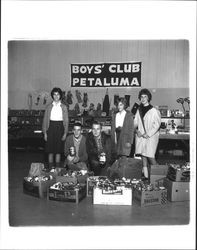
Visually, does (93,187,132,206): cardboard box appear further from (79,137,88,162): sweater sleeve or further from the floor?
(79,137,88,162): sweater sleeve

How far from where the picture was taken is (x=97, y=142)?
5500 mm

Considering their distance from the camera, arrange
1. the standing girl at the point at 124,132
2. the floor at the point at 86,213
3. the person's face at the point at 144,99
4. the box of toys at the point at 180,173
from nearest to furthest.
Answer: the floor at the point at 86,213
the box of toys at the point at 180,173
the person's face at the point at 144,99
the standing girl at the point at 124,132

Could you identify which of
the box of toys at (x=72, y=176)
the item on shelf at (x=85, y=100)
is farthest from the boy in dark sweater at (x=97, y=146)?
the item on shelf at (x=85, y=100)

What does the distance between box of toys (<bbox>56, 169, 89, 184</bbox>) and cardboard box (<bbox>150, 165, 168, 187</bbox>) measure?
98 cm

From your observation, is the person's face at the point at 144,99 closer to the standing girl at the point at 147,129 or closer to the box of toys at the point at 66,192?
the standing girl at the point at 147,129

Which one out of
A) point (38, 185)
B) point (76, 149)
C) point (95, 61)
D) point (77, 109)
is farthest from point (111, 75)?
point (38, 185)

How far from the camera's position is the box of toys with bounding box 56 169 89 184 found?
186 inches

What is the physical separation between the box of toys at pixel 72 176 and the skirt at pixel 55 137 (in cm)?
120

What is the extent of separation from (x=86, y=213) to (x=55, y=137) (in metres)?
2.40

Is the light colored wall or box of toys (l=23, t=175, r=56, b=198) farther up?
the light colored wall

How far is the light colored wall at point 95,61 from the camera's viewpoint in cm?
973

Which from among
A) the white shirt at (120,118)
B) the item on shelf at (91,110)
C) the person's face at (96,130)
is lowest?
the person's face at (96,130)

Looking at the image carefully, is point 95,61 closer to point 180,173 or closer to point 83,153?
point 83,153

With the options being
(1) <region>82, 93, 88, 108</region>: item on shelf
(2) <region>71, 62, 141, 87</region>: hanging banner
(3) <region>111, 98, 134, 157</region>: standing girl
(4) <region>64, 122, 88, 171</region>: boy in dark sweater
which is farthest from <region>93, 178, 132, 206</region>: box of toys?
(2) <region>71, 62, 141, 87</region>: hanging banner
